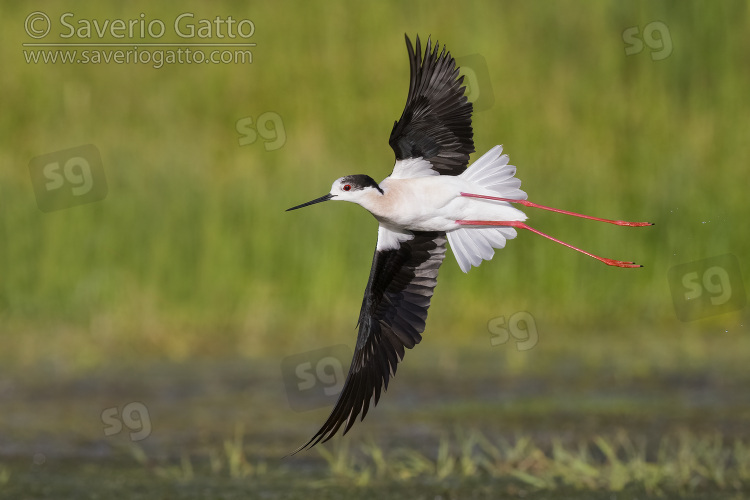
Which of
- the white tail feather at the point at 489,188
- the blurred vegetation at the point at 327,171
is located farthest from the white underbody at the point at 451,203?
the blurred vegetation at the point at 327,171

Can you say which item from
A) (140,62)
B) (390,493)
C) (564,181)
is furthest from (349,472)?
(140,62)

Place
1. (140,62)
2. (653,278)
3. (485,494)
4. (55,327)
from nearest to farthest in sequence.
Result: (485,494) < (55,327) < (653,278) < (140,62)

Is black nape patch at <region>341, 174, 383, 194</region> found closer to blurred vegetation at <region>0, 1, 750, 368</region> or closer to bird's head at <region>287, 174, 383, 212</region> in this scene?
bird's head at <region>287, 174, 383, 212</region>

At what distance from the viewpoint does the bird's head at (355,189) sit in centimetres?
494

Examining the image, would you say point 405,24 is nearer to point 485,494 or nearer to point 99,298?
point 99,298

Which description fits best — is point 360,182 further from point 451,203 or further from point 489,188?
point 489,188

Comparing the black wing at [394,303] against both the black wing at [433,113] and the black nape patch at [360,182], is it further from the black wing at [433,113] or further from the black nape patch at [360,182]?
the black nape patch at [360,182]

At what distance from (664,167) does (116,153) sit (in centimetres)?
410

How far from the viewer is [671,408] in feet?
26.2

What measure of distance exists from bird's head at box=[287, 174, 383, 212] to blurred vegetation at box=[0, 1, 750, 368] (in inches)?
166

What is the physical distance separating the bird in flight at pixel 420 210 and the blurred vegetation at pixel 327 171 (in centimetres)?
358

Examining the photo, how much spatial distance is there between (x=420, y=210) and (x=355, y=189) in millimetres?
249

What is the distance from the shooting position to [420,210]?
5.01 metres

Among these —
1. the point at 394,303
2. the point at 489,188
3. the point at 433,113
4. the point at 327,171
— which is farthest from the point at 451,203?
the point at 327,171
